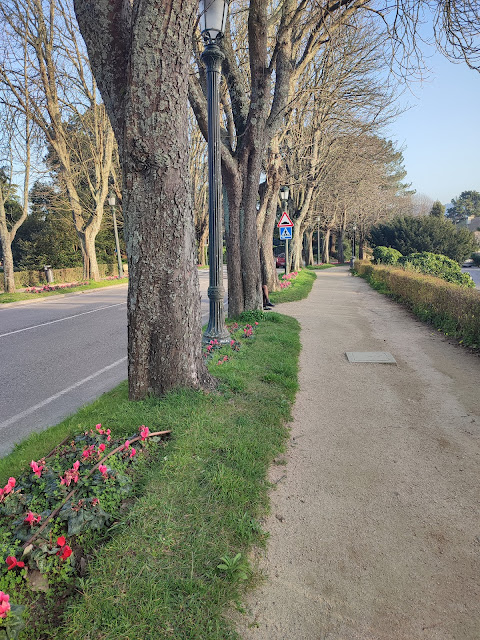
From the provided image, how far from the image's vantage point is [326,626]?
210 cm

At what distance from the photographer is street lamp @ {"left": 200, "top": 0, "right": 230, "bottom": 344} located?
238 inches

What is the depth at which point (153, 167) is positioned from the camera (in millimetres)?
3980

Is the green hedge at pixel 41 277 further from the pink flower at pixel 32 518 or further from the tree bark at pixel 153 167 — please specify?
the pink flower at pixel 32 518

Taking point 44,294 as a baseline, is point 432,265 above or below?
above

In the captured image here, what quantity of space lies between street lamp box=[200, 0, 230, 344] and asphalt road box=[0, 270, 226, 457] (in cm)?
182

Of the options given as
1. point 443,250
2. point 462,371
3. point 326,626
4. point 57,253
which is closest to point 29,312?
point 462,371

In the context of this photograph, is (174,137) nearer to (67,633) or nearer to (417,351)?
(67,633)

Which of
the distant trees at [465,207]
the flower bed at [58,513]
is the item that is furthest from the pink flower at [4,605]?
the distant trees at [465,207]

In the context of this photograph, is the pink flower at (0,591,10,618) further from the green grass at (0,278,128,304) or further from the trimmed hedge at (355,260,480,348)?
the green grass at (0,278,128,304)

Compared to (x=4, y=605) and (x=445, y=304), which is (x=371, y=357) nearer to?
(x=445, y=304)

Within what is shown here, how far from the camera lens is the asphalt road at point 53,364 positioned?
5.02 meters

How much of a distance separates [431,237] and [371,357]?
109ft

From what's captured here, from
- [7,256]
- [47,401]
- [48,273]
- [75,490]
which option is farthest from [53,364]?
[48,273]

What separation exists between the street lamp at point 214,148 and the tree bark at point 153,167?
7.37 ft
